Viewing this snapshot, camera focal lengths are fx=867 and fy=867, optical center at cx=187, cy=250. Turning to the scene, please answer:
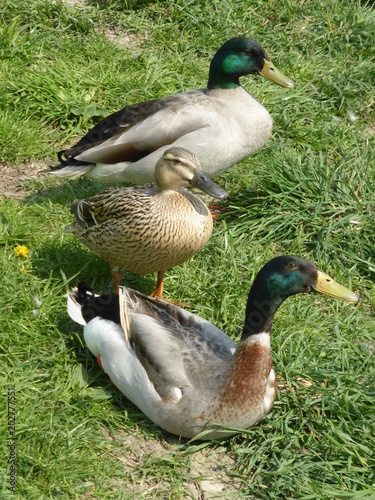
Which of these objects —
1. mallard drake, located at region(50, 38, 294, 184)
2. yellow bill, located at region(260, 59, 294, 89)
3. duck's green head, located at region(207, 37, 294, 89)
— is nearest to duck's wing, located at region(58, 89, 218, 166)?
mallard drake, located at region(50, 38, 294, 184)

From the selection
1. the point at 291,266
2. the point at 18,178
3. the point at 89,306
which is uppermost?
the point at 291,266

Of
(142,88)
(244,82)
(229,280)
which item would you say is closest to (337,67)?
(244,82)

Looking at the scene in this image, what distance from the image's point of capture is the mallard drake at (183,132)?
5.43 metres

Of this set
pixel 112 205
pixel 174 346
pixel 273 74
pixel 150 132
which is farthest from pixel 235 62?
pixel 174 346

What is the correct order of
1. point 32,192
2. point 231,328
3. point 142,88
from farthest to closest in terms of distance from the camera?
point 142,88
point 32,192
point 231,328

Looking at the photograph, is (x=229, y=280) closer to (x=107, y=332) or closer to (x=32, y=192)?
(x=107, y=332)

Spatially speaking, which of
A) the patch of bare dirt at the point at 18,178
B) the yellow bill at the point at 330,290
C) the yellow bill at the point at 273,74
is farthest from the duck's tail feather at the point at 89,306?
the yellow bill at the point at 273,74

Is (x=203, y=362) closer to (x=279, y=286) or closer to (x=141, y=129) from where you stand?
(x=279, y=286)

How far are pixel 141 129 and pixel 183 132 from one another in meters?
0.27

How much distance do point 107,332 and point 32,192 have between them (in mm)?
1842

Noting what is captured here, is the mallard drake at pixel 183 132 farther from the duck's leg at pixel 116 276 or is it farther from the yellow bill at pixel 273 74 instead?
the duck's leg at pixel 116 276

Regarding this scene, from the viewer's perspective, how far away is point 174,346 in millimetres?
4105

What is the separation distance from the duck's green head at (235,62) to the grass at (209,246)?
0.58 meters

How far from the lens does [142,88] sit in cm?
645
